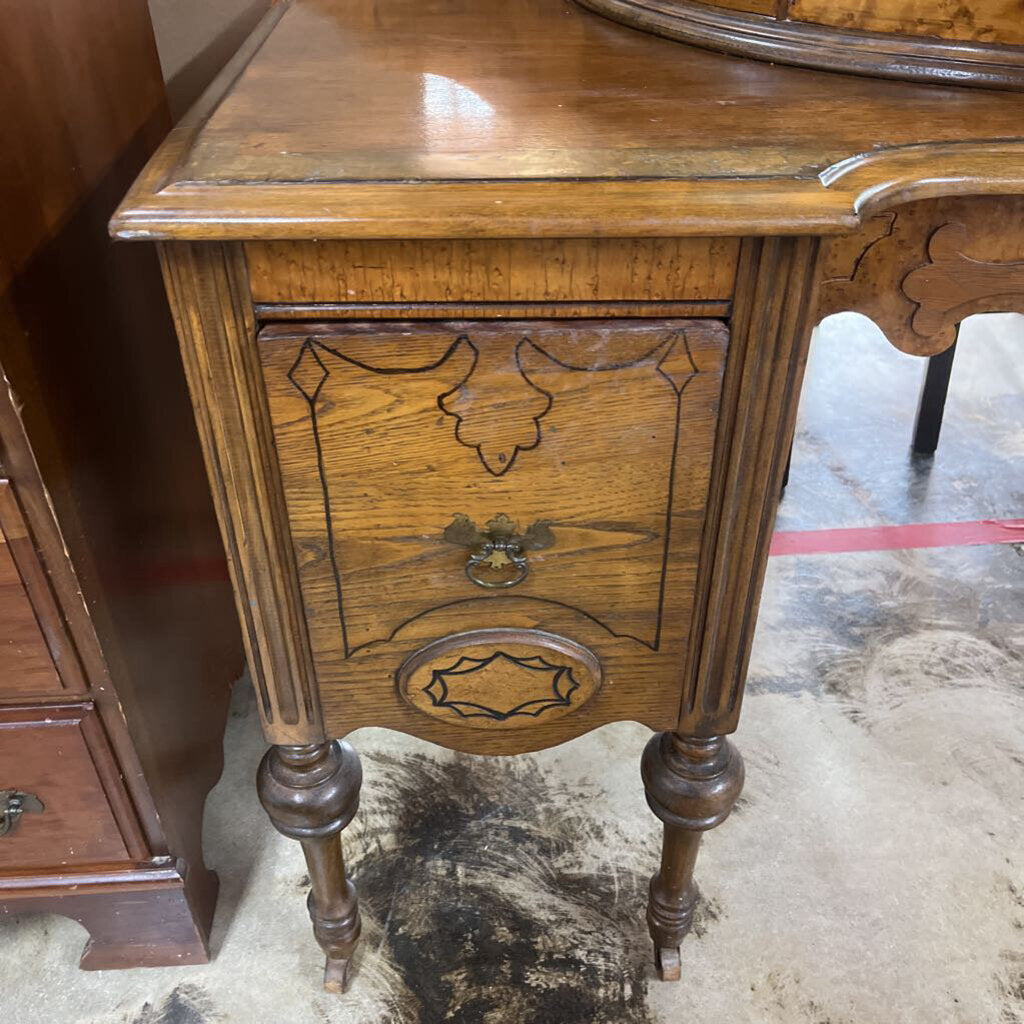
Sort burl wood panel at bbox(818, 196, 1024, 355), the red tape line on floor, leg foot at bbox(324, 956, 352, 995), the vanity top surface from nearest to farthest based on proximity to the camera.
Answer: the vanity top surface < burl wood panel at bbox(818, 196, 1024, 355) < leg foot at bbox(324, 956, 352, 995) < the red tape line on floor

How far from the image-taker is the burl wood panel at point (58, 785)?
815mm

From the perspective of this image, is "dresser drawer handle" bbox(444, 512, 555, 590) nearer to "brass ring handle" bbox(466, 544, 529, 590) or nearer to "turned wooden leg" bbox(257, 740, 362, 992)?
"brass ring handle" bbox(466, 544, 529, 590)

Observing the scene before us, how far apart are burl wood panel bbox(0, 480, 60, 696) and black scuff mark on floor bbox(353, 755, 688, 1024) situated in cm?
46

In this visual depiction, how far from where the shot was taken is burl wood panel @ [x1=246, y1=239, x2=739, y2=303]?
0.55m

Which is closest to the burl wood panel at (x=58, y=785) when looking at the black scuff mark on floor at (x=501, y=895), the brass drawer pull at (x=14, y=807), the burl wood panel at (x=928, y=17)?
the brass drawer pull at (x=14, y=807)

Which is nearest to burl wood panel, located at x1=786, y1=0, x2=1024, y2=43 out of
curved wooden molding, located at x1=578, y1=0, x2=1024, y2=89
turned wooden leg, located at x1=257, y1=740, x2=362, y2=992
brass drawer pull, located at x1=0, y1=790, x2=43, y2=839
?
curved wooden molding, located at x1=578, y1=0, x2=1024, y2=89

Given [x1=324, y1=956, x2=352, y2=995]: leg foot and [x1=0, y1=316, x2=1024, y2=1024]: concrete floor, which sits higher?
[x1=324, y1=956, x2=352, y2=995]: leg foot

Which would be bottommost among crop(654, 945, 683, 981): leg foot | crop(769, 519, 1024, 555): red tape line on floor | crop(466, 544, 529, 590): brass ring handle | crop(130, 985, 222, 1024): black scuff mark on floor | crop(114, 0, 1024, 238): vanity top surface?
crop(769, 519, 1024, 555): red tape line on floor

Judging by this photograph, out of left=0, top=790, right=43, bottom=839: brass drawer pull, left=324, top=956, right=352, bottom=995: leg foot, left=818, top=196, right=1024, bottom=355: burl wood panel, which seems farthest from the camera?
left=324, top=956, right=352, bottom=995: leg foot

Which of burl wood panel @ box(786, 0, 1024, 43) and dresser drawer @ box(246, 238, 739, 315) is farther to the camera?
burl wood panel @ box(786, 0, 1024, 43)

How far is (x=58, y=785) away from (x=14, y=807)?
5 centimetres

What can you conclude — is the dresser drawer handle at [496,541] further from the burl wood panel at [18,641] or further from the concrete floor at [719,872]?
the concrete floor at [719,872]

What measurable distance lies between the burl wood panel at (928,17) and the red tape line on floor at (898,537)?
953mm

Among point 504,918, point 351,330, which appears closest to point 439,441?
point 351,330
